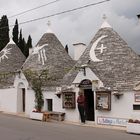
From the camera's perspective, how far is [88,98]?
2314 cm

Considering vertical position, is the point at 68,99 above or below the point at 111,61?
below

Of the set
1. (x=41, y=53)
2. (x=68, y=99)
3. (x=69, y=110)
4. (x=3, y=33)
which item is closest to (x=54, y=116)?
(x=69, y=110)

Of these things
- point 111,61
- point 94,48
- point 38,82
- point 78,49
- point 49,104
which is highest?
point 78,49

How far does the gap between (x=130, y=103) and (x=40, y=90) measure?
788cm

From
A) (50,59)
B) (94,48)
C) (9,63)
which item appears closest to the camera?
(94,48)

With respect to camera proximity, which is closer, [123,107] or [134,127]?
[134,127]

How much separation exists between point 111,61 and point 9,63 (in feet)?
45.6

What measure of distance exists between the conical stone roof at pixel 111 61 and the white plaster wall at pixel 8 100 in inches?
249

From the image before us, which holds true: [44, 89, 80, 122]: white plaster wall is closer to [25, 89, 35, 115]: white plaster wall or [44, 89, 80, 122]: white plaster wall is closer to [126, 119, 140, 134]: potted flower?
[25, 89, 35, 115]: white plaster wall

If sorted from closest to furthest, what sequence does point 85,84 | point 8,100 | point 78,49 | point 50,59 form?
point 85,84 → point 50,59 → point 8,100 → point 78,49

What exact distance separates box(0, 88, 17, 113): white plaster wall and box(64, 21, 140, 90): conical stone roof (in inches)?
249

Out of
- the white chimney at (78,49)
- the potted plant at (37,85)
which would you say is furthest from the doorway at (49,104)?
the white chimney at (78,49)

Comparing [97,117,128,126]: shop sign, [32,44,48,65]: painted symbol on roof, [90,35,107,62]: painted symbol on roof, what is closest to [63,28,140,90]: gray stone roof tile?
[90,35,107,62]: painted symbol on roof

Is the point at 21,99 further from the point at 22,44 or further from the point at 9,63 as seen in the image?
the point at 22,44
